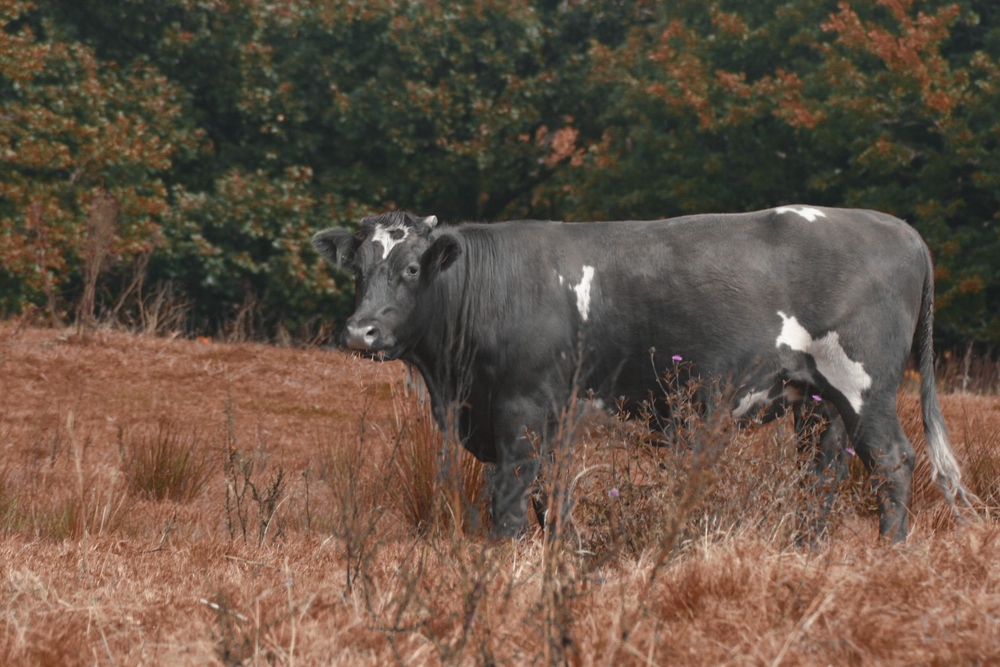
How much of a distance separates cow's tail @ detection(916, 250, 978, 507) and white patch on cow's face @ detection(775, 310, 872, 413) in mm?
427

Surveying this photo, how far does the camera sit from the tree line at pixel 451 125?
1509 centimetres

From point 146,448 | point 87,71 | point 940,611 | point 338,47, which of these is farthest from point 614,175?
Answer: point 940,611

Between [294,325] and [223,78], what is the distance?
3943 millimetres

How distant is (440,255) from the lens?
241 inches

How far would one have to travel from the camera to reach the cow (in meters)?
5.93

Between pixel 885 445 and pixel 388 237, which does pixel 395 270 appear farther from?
pixel 885 445

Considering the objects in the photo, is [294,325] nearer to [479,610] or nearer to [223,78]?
[223,78]

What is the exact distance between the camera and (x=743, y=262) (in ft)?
19.9

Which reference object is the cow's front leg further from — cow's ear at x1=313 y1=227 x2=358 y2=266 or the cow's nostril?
cow's ear at x1=313 y1=227 x2=358 y2=266

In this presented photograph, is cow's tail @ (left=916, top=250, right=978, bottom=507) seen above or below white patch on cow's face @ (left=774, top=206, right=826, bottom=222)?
below

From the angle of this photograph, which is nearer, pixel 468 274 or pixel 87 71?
pixel 468 274

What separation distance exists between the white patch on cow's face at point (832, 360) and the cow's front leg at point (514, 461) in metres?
1.32

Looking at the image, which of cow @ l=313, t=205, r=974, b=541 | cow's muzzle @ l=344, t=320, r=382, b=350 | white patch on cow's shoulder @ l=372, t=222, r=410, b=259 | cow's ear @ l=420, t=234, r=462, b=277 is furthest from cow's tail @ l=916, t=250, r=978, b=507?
cow's muzzle @ l=344, t=320, r=382, b=350

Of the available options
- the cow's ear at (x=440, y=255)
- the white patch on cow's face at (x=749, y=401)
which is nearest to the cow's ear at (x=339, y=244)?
the cow's ear at (x=440, y=255)
